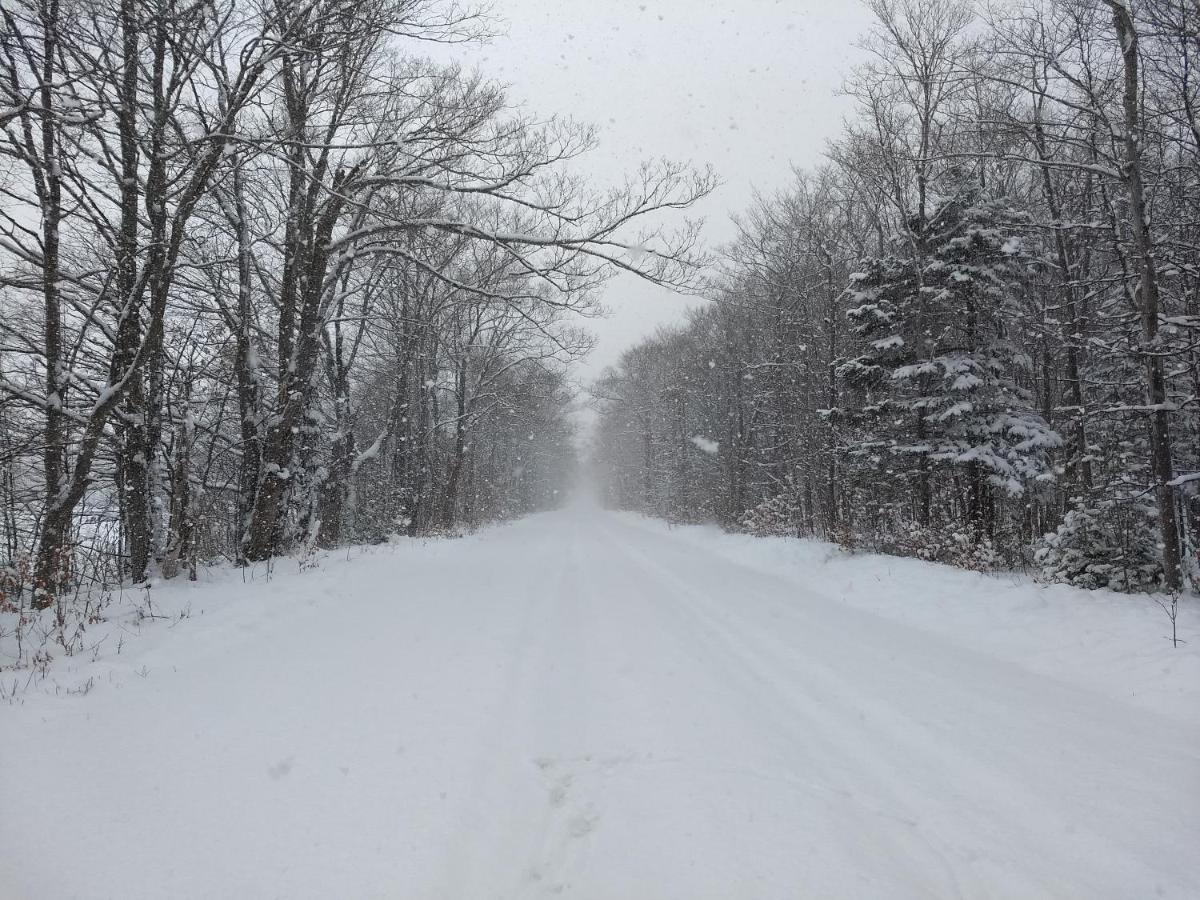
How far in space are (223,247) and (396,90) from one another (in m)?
5.77

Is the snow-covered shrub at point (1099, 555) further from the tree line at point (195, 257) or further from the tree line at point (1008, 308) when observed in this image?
the tree line at point (195, 257)

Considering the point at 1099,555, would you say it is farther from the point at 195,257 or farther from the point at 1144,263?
the point at 195,257

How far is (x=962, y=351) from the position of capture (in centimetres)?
1138

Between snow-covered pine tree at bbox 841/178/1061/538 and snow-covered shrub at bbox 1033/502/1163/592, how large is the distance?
2776mm

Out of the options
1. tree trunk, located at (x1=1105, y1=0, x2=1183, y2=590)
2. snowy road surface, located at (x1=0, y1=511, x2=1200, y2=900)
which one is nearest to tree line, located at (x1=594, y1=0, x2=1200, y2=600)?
tree trunk, located at (x1=1105, y1=0, x2=1183, y2=590)

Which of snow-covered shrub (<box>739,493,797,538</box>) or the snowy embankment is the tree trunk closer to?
the snowy embankment

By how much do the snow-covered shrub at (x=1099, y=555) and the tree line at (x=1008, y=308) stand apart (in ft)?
0.09

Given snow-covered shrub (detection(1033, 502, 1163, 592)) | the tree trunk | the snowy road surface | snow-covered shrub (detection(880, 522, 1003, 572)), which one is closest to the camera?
the snowy road surface

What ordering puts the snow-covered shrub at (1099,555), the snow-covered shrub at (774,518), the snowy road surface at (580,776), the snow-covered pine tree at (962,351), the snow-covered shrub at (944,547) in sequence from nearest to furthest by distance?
1. the snowy road surface at (580,776)
2. the snow-covered shrub at (1099,555)
3. the snow-covered shrub at (944,547)
4. the snow-covered pine tree at (962,351)
5. the snow-covered shrub at (774,518)

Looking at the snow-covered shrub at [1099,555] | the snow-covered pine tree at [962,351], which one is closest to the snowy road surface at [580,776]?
the snow-covered shrub at [1099,555]

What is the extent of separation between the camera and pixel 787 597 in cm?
813

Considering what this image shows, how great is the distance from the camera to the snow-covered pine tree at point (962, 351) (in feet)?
35.3

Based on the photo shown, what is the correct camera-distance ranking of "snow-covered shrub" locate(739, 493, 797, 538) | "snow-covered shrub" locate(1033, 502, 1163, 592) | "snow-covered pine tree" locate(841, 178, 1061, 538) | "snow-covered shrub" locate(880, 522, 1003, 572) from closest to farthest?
1. "snow-covered shrub" locate(1033, 502, 1163, 592)
2. "snow-covered shrub" locate(880, 522, 1003, 572)
3. "snow-covered pine tree" locate(841, 178, 1061, 538)
4. "snow-covered shrub" locate(739, 493, 797, 538)

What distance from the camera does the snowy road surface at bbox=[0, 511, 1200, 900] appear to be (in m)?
2.22
